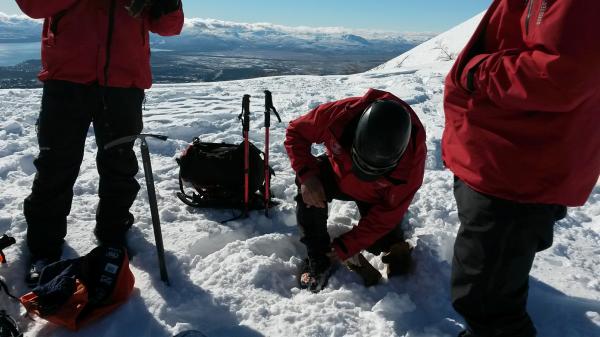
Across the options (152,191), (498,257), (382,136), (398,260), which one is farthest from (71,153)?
(498,257)

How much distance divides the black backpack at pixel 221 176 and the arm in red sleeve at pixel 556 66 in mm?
2471

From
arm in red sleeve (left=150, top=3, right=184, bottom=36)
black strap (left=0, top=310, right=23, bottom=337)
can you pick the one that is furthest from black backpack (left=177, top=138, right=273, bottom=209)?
black strap (left=0, top=310, right=23, bottom=337)

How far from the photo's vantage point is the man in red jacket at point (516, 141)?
1345mm

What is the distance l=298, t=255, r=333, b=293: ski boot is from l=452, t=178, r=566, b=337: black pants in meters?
1.10

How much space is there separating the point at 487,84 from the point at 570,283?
6.02 feet

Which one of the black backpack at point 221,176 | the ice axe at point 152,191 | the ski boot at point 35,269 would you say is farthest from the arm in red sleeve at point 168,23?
the ski boot at point 35,269

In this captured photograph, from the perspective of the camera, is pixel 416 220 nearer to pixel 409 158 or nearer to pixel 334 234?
pixel 334 234

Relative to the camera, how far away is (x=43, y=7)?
224 centimetres

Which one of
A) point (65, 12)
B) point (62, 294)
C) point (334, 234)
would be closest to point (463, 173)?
point (334, 234)

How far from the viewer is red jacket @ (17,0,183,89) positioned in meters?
2.44

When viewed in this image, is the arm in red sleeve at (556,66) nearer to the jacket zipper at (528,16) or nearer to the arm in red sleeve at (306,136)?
the jacket zipper at (528,16)

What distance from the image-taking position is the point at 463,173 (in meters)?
1.79

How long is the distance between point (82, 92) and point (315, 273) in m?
1.82

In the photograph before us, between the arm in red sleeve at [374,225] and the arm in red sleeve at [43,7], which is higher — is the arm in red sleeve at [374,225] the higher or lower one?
the lower one
